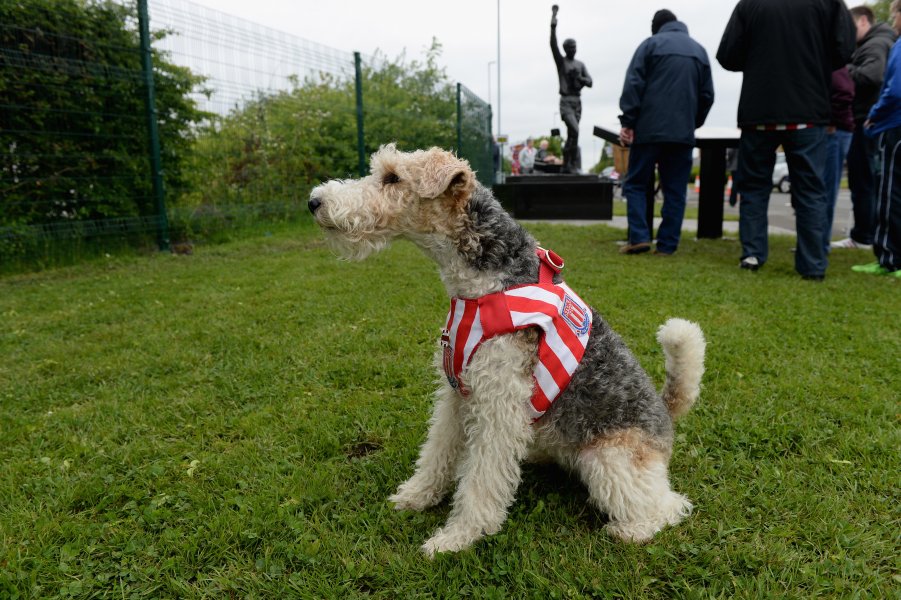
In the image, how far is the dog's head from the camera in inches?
90.9

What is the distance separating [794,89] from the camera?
631 cm

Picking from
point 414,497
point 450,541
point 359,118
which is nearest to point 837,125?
point 359,118

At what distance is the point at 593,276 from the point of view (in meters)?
6.78

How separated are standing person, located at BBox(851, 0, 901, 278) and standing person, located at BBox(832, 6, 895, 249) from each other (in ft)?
2.32

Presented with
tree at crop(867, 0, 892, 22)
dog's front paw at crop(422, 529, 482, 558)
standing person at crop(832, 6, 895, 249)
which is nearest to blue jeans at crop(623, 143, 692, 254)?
standing person at crop(832, 6, 895, 249)

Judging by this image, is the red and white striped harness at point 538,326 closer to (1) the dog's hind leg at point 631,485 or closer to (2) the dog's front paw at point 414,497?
(1) the dog's hind leg at point 631,485

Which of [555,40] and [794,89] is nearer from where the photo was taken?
[794,89]

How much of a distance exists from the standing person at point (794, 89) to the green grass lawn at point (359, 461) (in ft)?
4.29

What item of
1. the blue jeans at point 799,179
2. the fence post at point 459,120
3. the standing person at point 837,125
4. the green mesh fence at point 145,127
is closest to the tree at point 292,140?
Result: the green mesh fence at point 145,127

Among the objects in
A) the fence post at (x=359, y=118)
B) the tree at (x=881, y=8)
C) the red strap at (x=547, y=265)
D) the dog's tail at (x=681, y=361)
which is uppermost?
the tree at (x=881, y=8)

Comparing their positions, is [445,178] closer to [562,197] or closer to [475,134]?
[562,197]

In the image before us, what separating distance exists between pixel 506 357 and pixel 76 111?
313 inches

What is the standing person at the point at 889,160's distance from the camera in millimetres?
6230

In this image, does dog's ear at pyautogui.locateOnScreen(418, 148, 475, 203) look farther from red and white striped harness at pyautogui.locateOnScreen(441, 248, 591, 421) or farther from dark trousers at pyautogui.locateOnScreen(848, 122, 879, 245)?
dark trousers at pyautogui.locateOnScreen(848, 122, 879, 245)
